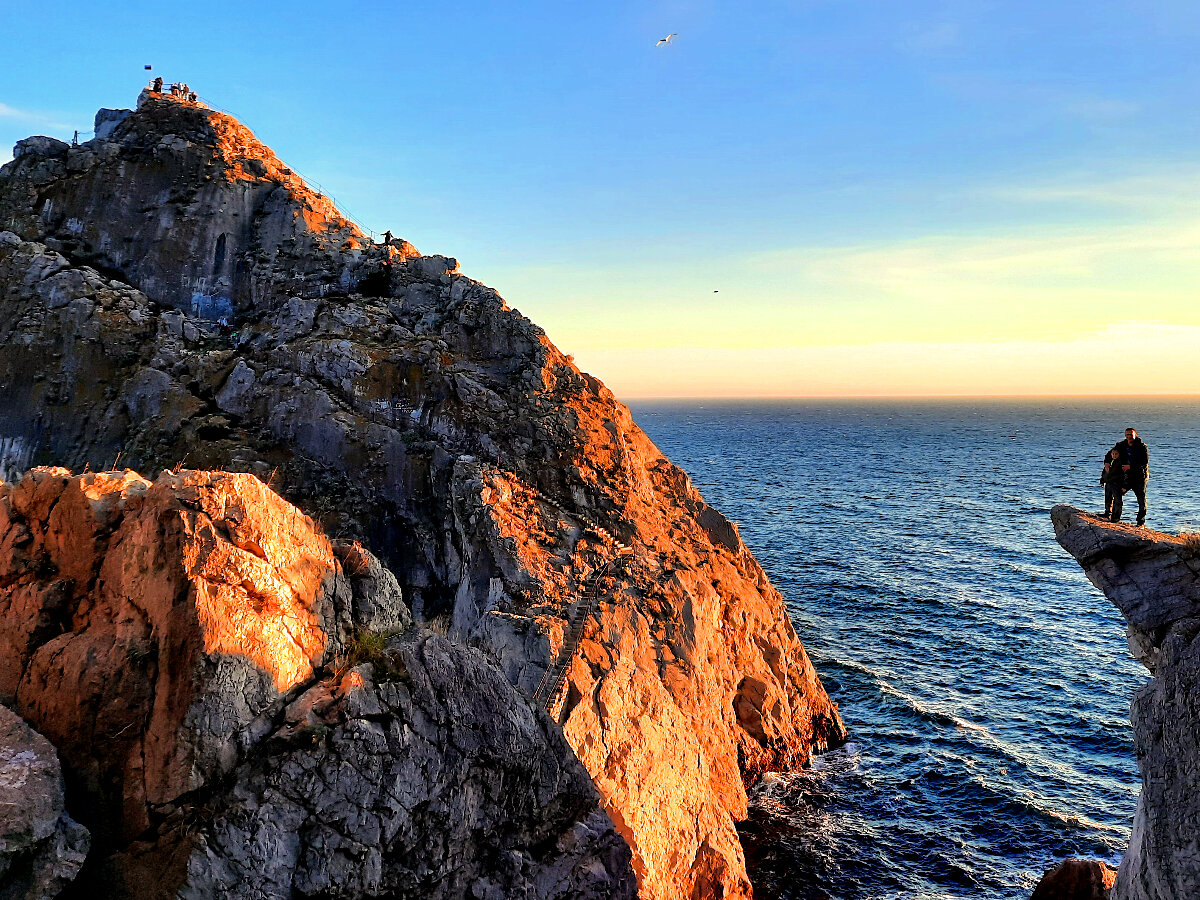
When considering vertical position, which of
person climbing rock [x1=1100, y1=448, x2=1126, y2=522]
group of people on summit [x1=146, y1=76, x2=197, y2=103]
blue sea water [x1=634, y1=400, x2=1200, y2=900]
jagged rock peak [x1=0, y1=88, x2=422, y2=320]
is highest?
group of people on summit [x1=146, y1=76, x2=197, y2=103]

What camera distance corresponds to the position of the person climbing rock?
18438 mm

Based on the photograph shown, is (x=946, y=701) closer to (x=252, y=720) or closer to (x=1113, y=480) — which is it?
(x=1113, y=480)

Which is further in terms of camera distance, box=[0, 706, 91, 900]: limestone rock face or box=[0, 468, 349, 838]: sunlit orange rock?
box=[0, 468, 349, 838]: sunlit orange rock

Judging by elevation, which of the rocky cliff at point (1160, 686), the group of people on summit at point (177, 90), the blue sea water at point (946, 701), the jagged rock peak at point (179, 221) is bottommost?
the blue sea water at point (946, 701)

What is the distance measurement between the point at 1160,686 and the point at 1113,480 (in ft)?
18.7

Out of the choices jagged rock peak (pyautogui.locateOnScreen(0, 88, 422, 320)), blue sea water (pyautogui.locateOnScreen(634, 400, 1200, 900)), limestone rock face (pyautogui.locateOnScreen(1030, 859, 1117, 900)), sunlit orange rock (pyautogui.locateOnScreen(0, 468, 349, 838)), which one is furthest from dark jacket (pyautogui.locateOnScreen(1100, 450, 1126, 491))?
jagged rock peak (pyautogui.locateOnScreen(0, 88, 422, 320))

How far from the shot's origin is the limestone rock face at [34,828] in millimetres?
7996

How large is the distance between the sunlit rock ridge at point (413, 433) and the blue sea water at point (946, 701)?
8.89 ft

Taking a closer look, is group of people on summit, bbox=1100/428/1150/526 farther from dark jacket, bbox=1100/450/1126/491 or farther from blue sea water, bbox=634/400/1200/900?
blue sea water, bbox=634/400/1200/900

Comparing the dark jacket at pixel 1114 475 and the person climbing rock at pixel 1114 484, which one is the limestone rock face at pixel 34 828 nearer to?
the dark jacket at pixel 1114 475

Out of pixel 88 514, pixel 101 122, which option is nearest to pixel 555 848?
pixel 88 514

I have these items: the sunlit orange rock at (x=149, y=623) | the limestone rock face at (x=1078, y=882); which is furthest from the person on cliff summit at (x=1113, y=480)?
the sunlit orange rock at (x=149, y=623)

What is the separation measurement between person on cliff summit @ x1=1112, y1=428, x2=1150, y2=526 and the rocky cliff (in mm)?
1182

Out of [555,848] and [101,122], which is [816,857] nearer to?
[555,848]
